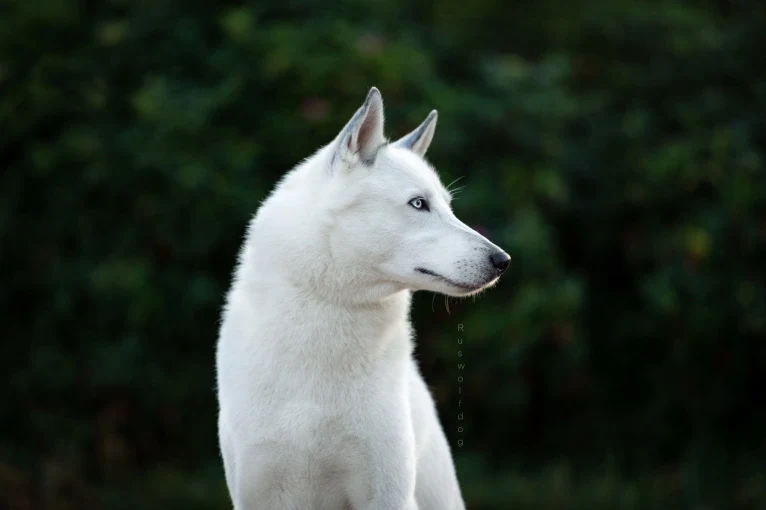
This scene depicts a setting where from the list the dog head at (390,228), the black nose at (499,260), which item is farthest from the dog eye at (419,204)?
the black nose at (499,260)

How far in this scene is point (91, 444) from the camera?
8906 mm

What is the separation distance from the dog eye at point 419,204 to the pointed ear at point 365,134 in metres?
0.24

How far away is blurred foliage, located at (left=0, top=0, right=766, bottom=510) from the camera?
8375 mm

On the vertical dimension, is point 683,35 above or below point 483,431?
above

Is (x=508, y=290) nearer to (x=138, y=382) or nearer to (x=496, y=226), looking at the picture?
(x=496, y=226)

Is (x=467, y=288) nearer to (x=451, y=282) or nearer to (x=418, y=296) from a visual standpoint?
(x=451, y=282)

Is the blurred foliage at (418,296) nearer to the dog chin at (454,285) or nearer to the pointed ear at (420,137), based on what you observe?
the pointed ear at (420,137)

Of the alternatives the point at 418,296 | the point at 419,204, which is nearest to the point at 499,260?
the point at 419,204

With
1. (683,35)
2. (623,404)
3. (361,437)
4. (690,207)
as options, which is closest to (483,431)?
(623,404)

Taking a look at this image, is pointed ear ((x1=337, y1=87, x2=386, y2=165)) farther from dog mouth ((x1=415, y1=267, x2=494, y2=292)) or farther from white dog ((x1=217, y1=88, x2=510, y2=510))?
dog mouth ((x1=415, y1=267, x2=494, y2=292))

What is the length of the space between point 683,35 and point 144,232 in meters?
6.13

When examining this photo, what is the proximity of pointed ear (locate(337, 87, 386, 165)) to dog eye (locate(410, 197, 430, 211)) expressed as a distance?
24cm

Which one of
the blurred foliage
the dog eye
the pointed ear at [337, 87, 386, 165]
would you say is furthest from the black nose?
the blurred foliage

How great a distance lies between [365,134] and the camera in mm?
3729
